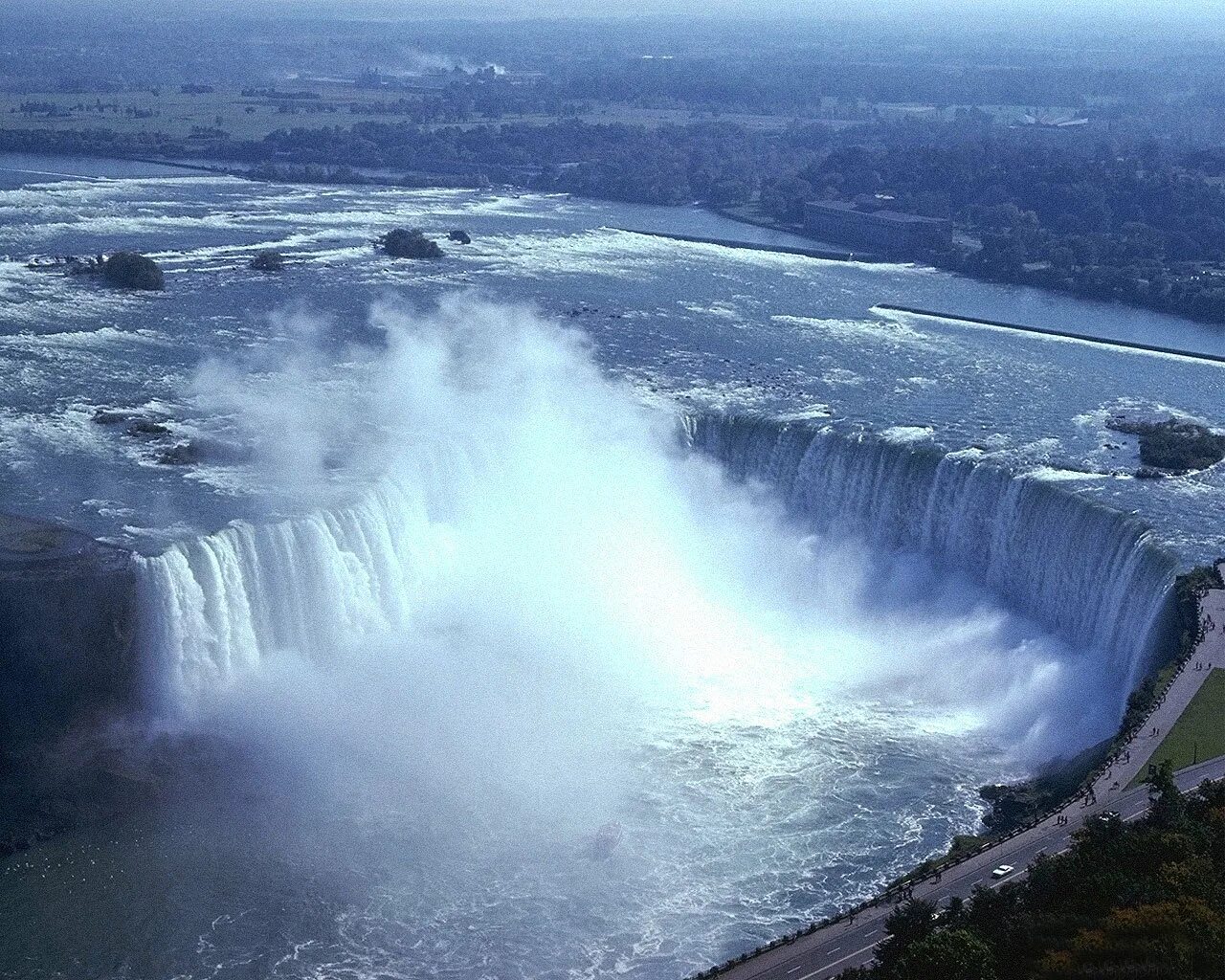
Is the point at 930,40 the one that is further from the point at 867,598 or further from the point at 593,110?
the point at 867,598

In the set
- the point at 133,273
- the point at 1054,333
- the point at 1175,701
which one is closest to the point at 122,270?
the point at 133,273

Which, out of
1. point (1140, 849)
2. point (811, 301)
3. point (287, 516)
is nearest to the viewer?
point (1140, 849)

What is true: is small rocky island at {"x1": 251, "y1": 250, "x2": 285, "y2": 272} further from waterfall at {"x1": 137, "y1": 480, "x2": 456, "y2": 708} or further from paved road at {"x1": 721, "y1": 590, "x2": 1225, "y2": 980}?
paved road at {"x1": 721, "y1": 590, "x2": 1225, "y2": 980}

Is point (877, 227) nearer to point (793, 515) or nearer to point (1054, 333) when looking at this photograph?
point (1054, 333)

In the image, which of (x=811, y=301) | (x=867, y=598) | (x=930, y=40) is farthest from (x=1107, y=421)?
(x=930, y=40)

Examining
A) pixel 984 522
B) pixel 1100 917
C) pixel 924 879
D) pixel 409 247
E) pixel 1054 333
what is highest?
pixel 409 247

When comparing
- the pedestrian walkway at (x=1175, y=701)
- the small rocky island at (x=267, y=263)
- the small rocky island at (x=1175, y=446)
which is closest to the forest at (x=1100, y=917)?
the pedestrian walkway at (x=1175, y=701)
